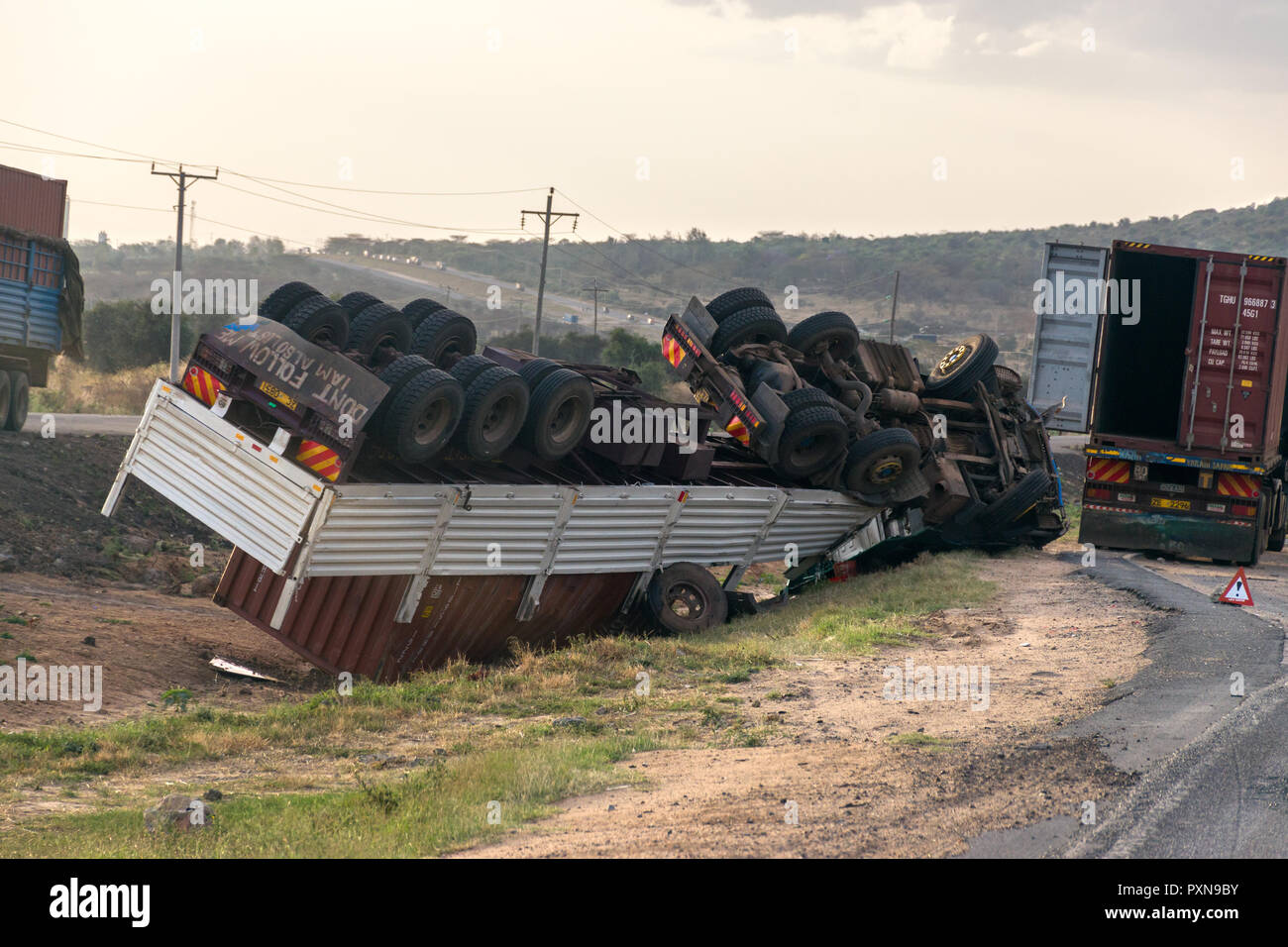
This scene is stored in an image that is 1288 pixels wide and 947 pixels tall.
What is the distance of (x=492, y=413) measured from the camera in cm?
1096

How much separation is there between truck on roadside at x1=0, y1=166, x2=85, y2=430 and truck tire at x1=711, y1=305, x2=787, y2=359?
11.7 m

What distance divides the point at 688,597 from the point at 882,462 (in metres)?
3.08

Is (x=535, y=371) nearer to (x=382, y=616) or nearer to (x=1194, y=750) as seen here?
(x=382, y=616)

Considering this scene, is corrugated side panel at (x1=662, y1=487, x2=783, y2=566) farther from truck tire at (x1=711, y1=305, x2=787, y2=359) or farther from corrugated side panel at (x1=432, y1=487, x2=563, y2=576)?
truck tire at (x1=711, y1=305, x2=787, y2=359)

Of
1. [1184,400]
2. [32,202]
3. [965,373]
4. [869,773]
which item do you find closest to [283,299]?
[869,773]

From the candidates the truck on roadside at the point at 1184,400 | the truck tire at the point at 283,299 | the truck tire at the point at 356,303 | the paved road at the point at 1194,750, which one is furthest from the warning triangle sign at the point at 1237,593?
the truck tire at the point at 283,299

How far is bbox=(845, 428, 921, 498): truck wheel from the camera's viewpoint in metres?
14.1

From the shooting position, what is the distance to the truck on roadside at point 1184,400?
50.6 feet

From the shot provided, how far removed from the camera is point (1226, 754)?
21.1 ft

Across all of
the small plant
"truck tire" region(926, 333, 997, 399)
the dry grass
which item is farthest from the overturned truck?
the dry grass

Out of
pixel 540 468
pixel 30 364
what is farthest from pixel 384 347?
pixel 30 364

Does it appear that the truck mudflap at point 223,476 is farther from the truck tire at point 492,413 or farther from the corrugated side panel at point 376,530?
the truck tire at point 492,413

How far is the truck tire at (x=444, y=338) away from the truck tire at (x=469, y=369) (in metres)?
1.57

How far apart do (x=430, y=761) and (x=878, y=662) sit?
12.4 feet
